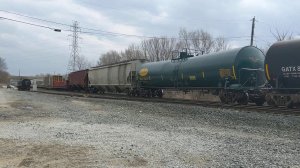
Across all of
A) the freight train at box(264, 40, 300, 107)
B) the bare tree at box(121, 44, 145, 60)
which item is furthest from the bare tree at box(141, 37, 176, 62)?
the freight train at box(264, 40, 300, 107)

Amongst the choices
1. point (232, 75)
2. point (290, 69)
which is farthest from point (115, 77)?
point (290, 69)

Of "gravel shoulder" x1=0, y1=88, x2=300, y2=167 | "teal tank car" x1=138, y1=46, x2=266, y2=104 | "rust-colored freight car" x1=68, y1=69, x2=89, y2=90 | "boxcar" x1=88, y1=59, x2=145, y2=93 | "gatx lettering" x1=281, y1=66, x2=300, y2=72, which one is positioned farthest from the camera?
"rust-colored freight car" x1=68, y1=69, x2=89, y2=90

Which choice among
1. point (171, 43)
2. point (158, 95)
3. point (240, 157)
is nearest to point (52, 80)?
point (171, 43)

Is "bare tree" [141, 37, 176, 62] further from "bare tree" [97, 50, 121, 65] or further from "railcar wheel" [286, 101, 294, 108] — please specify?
"railcar wheel" [286, 101, 294, 108]

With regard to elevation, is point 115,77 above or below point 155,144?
above

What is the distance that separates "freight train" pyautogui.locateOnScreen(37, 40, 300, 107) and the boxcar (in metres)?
0.09

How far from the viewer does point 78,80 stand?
172 feet

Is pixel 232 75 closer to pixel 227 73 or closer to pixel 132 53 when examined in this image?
pixel 227 73

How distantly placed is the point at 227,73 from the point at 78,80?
3368 cm

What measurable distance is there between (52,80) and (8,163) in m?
63.8

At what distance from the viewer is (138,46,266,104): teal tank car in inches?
838

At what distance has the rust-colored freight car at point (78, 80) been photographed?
49.1m

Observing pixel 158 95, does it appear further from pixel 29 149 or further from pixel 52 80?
pixel 52 80

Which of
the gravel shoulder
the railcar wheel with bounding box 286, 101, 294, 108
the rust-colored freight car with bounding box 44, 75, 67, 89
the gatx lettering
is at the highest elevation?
the gatx lettering
